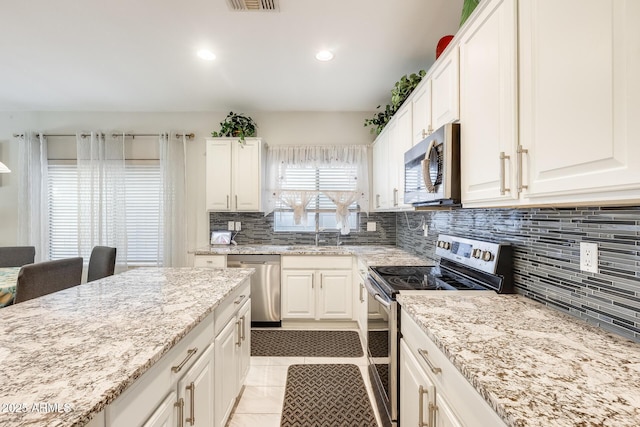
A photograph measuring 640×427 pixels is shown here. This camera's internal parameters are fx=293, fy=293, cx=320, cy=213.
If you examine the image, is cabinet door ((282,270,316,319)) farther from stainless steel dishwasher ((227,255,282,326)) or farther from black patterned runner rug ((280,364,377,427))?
black patterned runner rug ((280,364,377,427))

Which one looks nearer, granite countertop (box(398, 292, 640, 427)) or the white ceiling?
granite countertop (box(398, 292, 640, 427))

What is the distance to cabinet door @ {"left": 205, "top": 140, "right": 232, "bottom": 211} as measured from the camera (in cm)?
346

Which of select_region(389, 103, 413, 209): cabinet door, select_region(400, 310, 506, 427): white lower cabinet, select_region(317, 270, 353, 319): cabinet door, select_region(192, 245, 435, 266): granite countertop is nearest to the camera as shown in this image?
select_region(400, 310, 506, 427): white lower cabinet

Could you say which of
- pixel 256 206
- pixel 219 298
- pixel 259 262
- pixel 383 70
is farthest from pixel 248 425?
pixel 383 70

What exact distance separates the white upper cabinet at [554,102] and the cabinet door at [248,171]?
8.29 feet

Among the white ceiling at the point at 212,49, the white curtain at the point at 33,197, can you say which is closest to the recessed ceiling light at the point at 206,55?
the white ceiling at the point at 212,49

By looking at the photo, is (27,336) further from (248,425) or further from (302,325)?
(302,325)

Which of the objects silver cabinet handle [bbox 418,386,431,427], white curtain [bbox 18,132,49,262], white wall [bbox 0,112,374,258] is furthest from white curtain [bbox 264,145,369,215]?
white curtain [bbox 18,132,49,262]

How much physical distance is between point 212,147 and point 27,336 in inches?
110

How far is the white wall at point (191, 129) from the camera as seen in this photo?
3.75 meters

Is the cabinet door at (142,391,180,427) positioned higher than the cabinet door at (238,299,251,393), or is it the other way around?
the cabinet door at (142,391,180,427)

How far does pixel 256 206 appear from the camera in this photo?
346 centimetres

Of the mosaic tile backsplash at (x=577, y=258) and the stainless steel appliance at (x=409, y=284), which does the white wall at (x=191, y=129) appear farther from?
the mosaic tile backsplash at (x=577, y=258)

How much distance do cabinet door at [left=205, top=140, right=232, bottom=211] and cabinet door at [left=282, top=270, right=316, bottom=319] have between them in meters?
1.16
